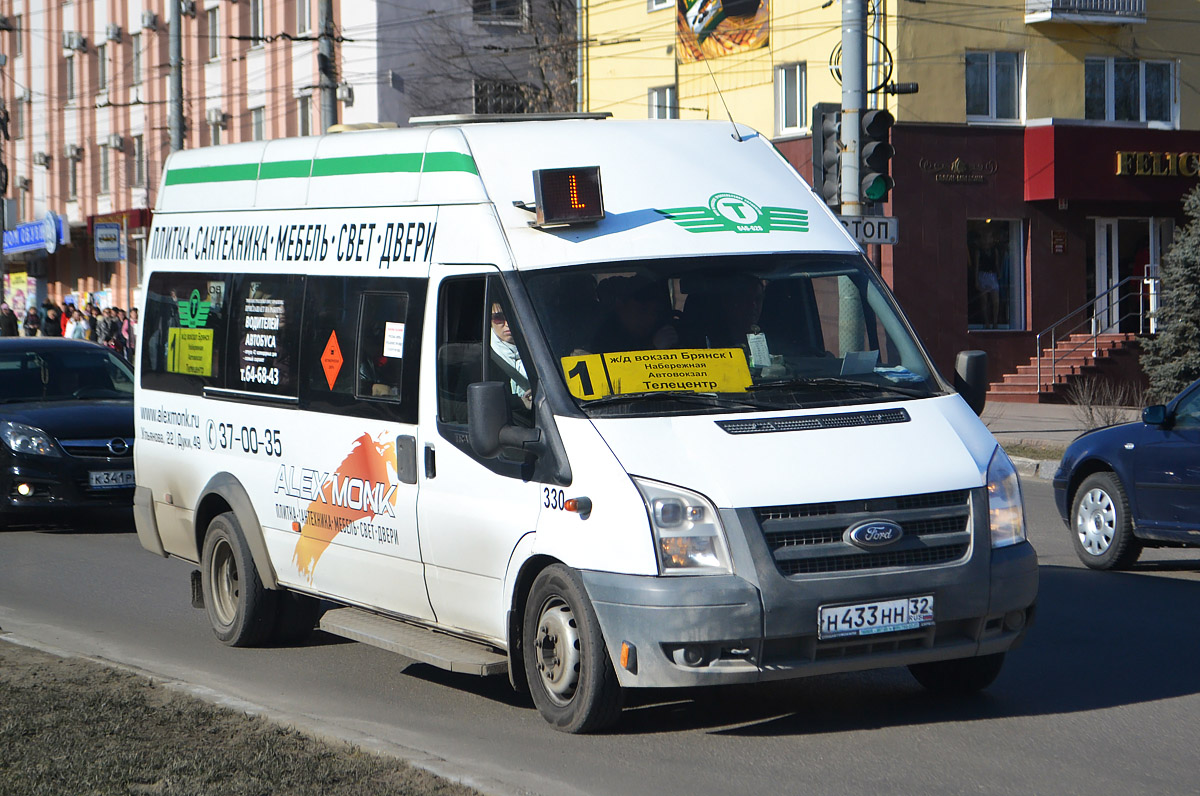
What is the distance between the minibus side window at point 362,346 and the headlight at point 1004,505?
2488mm

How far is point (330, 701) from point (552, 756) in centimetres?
155

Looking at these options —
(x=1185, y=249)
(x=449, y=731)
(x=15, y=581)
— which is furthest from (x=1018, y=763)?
(x=1185, y=249)

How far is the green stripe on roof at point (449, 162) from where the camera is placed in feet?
23.0

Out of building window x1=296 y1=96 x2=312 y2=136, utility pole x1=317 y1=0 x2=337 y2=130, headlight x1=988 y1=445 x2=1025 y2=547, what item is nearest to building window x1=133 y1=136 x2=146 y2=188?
building window x1=296 y1=96 x2=312 y2=136

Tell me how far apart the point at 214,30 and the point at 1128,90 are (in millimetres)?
28858

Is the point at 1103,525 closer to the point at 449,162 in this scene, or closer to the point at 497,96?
the point at 449,162

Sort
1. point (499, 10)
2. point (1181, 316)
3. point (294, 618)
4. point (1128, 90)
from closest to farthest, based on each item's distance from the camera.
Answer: point (294, 618)
point (1181, 316)
point (1128, 90)
point (499, 10)

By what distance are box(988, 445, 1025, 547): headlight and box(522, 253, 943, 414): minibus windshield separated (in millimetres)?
484

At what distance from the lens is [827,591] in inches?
234

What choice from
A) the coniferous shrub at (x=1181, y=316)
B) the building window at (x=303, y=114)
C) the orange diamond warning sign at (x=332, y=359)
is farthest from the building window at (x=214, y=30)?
the orange diamond warning sign at (x=332, y=359)

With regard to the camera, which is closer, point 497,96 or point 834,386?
point 834,386

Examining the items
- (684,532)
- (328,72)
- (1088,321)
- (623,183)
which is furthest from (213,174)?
(1088,321)

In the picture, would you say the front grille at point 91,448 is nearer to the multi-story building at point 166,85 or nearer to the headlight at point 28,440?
the headlight at point 28,440

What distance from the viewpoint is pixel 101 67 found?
56.3m
